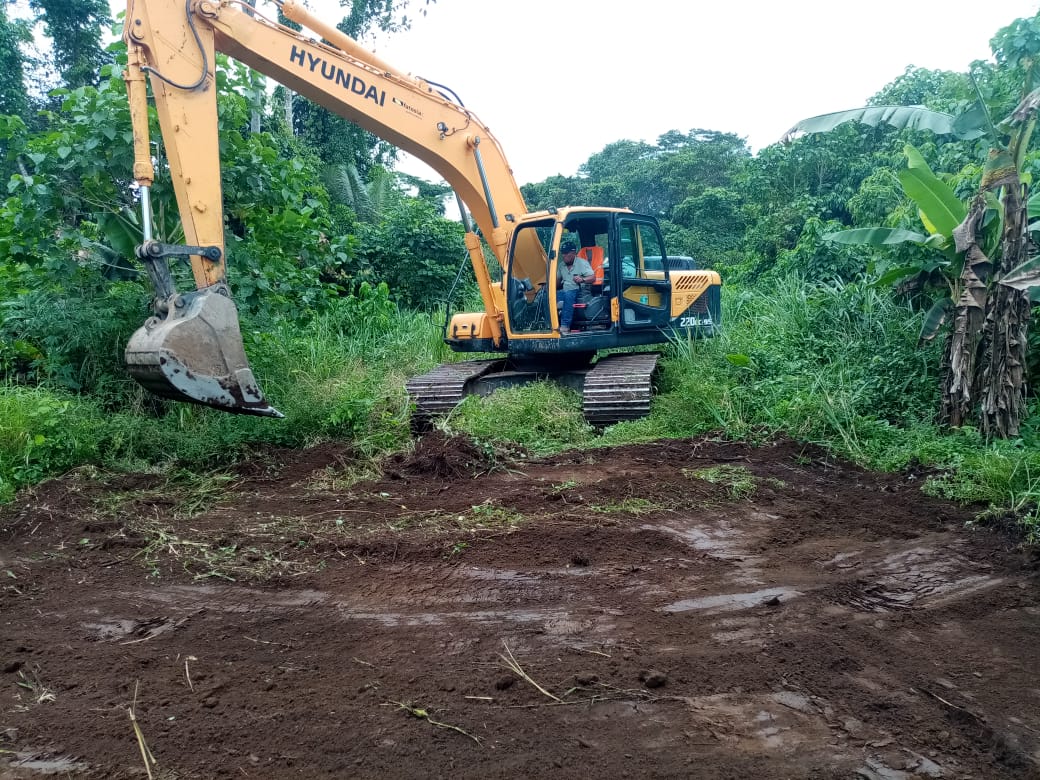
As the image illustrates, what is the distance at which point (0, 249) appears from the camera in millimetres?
6977

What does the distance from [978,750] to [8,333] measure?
28.7 feet

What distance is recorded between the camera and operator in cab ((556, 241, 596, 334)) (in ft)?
25.6

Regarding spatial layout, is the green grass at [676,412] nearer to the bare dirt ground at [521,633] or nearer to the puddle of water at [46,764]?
the bare dirt ground at [521,633]

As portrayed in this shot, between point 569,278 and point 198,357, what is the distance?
13.2 feet

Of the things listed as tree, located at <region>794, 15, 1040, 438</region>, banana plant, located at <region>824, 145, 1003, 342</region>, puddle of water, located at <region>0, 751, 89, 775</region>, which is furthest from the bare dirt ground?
banana plant, located at <region>824, 145, 1003, 342</region>

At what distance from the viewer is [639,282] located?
26.7ft

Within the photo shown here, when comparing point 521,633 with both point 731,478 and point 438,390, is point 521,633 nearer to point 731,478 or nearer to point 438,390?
point 731,478

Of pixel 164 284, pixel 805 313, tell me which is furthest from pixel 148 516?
pixel 805 313

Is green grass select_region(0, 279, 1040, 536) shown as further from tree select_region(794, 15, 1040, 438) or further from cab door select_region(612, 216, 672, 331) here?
cab door select_region(612, 216, 672, 331)

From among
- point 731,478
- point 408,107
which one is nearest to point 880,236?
point 731,478

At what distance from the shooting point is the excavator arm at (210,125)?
520cm

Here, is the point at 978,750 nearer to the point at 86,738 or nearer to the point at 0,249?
the point at 86,738

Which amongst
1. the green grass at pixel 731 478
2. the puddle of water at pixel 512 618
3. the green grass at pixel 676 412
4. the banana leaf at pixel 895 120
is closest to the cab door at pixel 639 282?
the green grass at pixel 676 412

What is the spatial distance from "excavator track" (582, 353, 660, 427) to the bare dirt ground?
1.79m
